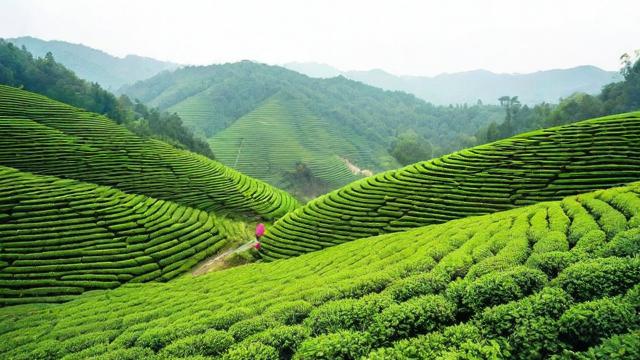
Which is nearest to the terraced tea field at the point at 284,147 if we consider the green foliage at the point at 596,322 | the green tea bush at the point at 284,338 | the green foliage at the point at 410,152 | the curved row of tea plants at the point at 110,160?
the green foliage at the point at 410,152

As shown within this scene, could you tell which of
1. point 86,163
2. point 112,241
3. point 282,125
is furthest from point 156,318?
point 282,125

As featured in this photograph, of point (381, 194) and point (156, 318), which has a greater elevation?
point (381, 194)

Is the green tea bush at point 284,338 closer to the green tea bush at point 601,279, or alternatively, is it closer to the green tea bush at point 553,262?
the green tea bush at point 601,279

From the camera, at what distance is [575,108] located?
8638cm

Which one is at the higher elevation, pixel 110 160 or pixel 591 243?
pixel 110 160

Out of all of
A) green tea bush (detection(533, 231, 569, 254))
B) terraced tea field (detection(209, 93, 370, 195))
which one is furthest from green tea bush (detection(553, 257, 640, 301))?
terraced tea field (detection(209, 93, 370, 195))

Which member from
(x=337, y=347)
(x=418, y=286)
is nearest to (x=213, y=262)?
(x=418, y=286)

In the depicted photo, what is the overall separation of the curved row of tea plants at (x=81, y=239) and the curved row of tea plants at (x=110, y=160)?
12.4 feet

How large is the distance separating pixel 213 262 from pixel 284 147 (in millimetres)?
90124

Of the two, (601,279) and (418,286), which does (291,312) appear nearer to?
(418,286)

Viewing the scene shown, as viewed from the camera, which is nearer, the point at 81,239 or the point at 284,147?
the point at 81,239

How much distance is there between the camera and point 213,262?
31828mm

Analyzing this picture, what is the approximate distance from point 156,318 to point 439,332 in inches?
484

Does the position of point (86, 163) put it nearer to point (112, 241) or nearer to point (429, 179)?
point (112, 241)
